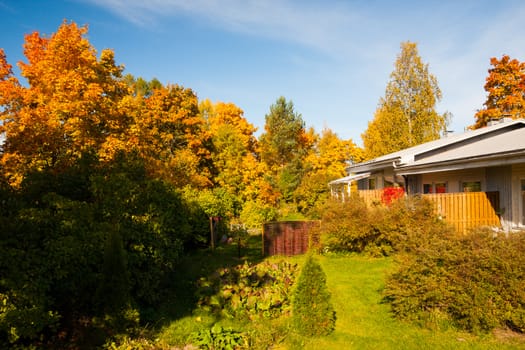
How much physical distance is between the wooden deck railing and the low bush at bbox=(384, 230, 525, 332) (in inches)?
238

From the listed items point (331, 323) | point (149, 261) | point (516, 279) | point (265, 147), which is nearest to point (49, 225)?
point (149, 261)

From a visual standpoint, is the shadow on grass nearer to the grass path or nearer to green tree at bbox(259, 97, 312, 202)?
the grass path

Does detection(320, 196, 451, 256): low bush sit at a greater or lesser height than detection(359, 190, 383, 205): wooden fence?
lesser

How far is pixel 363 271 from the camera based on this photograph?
10.3 meters

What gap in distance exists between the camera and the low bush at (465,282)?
5.65 meters

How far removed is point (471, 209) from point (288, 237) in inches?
270

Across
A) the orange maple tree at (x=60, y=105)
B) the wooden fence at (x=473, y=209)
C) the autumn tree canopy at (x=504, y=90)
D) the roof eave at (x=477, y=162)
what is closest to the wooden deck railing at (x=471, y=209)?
the wooden fence at (x=473, y=209)

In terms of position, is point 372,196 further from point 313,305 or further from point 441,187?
point 313,305

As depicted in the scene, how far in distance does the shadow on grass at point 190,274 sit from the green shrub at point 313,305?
8.87 ft

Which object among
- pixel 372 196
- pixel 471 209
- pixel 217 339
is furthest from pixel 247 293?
pixel 372 196

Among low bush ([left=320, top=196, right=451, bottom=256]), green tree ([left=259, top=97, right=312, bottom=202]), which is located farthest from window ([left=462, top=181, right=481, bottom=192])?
green tree ([left=259, top=97, right=312, bottom=202])

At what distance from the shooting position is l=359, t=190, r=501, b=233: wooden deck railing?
11930 mm

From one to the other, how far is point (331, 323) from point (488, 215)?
9233 millimetres

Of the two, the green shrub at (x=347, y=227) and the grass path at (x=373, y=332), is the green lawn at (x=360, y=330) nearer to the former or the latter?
the grass path at (x=373, y=332)
